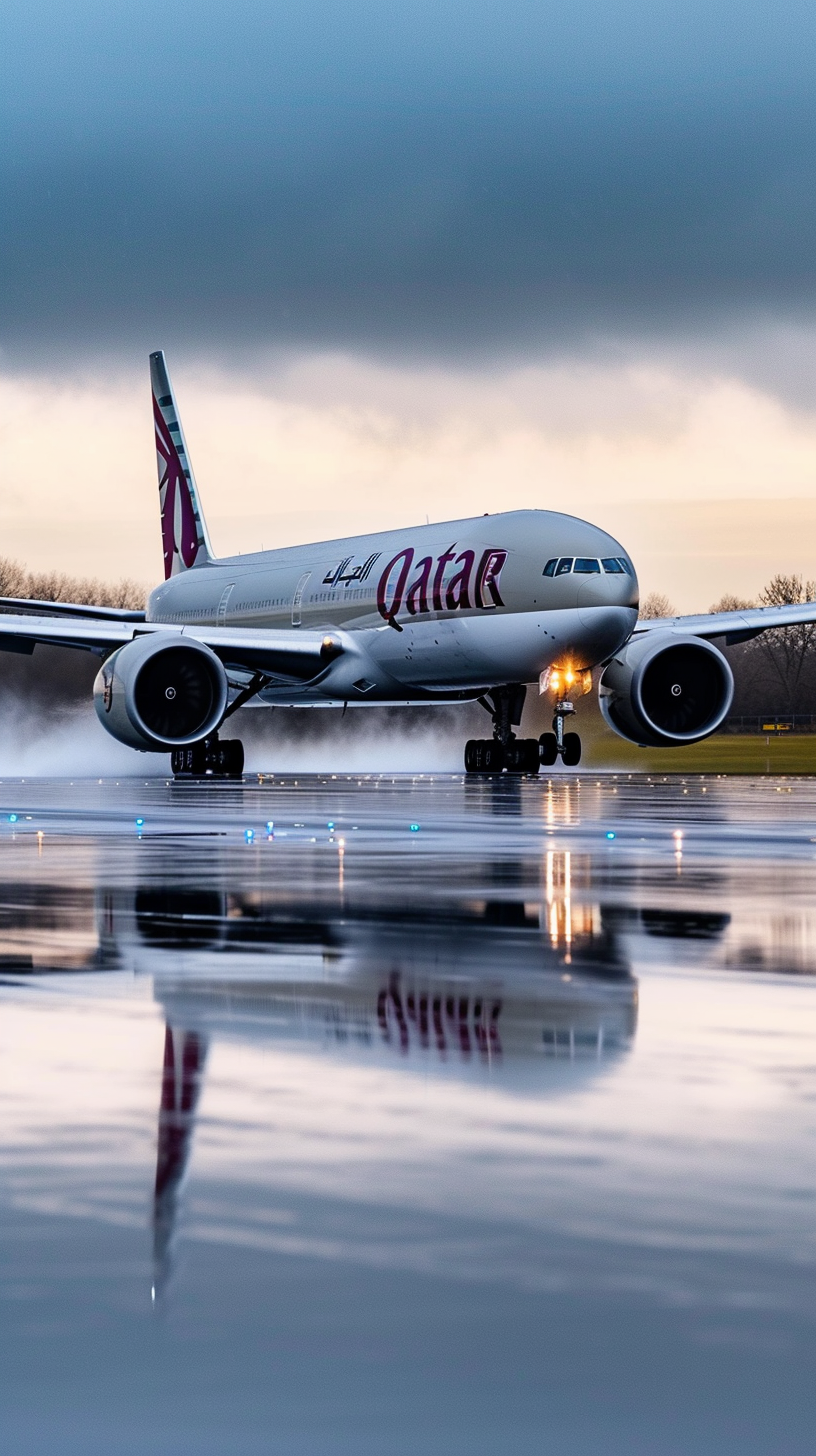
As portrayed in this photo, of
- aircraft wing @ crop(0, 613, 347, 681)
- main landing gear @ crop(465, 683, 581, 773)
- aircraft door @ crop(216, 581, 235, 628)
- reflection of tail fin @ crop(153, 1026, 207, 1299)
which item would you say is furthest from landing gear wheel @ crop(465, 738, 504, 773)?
reflection of tail fin @ crop(153, 1026, 207, 1299)

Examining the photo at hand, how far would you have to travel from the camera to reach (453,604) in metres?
35.2

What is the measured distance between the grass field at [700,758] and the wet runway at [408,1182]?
115ft

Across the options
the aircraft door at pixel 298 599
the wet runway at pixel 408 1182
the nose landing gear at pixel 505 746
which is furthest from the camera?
the aircraft door at pixel 298 599

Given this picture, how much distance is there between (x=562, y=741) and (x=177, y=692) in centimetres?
659

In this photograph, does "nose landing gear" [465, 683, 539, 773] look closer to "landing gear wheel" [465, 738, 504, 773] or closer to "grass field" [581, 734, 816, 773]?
"landing gear wheel" [465, 738, 504, 773]

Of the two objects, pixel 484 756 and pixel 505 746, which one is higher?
pixel 505 746

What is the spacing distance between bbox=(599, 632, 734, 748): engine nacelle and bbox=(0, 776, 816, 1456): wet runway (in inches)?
964

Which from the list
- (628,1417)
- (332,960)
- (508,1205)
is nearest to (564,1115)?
(508,1205)

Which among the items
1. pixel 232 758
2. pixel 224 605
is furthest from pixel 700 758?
pixel 232 758

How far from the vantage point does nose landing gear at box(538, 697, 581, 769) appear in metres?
33.7

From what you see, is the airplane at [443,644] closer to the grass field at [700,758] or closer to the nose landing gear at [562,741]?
the nose landing gear at [562,741]

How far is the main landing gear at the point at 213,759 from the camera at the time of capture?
37.9m

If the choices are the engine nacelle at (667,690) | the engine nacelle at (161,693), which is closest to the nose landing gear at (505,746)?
the engine nacelle at (667,690)

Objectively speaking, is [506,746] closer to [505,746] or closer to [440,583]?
[505,746]
